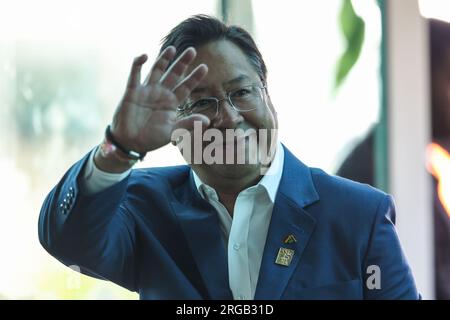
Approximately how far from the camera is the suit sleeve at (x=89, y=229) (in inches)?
39.3

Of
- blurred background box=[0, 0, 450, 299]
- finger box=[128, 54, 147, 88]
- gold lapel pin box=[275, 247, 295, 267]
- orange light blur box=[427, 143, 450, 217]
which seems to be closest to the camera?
finger box=[128, 54, 147, 88]

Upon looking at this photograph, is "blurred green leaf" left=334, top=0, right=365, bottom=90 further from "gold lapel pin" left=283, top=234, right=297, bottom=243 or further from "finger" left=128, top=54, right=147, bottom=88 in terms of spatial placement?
"finger" left=128, top=54, right=147, bottom=88

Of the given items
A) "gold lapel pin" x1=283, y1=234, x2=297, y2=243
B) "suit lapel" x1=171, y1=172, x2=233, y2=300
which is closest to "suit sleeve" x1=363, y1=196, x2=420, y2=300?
"gold lapel pin" x1=283, y1=234, x2=297, y2=243

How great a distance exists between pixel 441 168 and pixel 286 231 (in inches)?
43.1

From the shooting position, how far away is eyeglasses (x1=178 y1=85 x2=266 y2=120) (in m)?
1.10

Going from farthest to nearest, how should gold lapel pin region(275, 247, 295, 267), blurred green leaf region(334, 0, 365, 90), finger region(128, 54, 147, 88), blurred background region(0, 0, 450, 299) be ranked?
blurred green leaf region(334, 0, 365, 90)
blurred background region(0, 0, 450, 299)
gold lapel pin region(275, 247, 295, 267)
finger region(128, 54, 147, 88)

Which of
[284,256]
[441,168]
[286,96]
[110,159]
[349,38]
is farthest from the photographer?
[441,168]

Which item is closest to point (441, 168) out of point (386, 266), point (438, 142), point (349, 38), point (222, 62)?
point (438, 142)

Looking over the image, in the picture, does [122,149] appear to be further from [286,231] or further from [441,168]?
[441,168]

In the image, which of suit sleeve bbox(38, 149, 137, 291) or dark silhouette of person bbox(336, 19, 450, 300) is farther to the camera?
dark silhouette of person bbox(336, 19, 450, 300)

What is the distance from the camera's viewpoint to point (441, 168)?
2.05 m

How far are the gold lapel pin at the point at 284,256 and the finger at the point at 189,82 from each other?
0.27 metres

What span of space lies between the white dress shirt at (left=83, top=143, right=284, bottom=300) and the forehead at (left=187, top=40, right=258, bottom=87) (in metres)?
0.15

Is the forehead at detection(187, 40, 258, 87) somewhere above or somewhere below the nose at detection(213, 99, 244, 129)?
above
